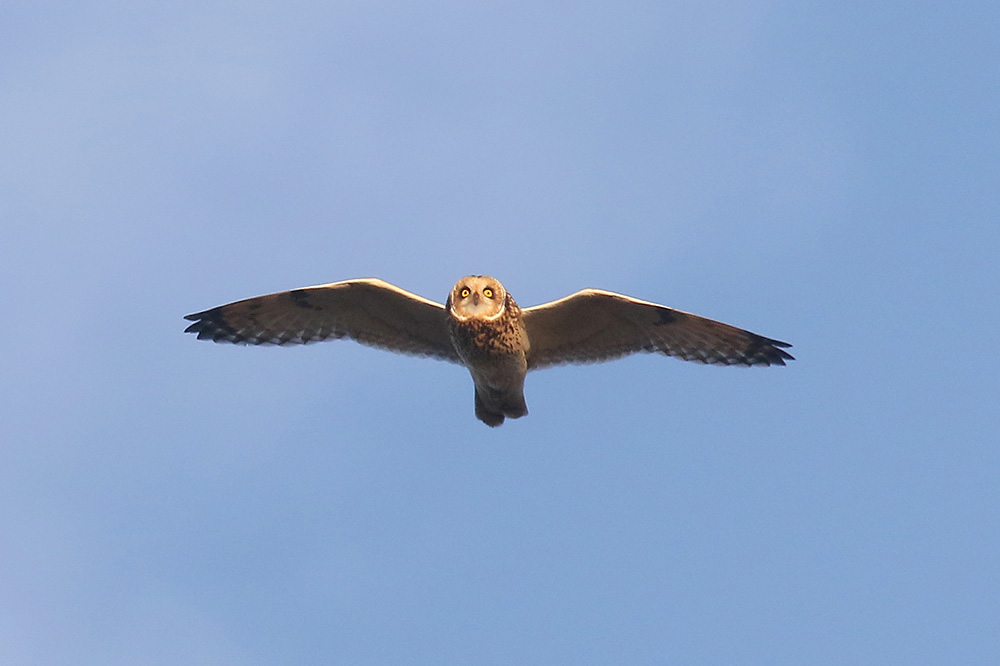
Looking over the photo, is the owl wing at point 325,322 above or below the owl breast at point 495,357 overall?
above

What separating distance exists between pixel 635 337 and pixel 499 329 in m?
1.40

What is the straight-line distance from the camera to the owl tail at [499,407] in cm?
1089

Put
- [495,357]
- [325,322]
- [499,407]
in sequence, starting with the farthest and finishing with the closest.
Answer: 1. [325,322]
2. [499,407]
3. [495,357]

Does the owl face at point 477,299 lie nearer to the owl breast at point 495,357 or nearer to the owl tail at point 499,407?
the owl breast at point 495,357

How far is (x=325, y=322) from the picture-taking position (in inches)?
445

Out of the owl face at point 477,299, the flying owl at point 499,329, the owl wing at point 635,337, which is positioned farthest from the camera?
the owl wing at point 635,337

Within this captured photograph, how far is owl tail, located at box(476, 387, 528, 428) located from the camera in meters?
10.9

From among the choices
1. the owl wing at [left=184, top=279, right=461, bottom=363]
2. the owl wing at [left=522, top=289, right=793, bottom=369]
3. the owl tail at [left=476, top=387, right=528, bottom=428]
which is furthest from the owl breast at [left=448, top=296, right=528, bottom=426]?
the owl wing at [left=184, top=279, right=461, bottom=363]

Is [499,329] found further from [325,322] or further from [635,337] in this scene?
[325,322]

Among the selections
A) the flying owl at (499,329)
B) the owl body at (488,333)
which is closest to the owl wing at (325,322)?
the flying owl at (499,329)

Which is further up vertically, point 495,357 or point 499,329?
point 499,329

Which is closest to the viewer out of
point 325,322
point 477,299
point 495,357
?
point 477,299

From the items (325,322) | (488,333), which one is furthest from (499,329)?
(325,322)

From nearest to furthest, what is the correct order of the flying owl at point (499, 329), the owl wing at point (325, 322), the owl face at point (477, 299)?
the owl face at point (477, 299), the flying owl at point (499, 329), the owl wing at point (325, 322)
